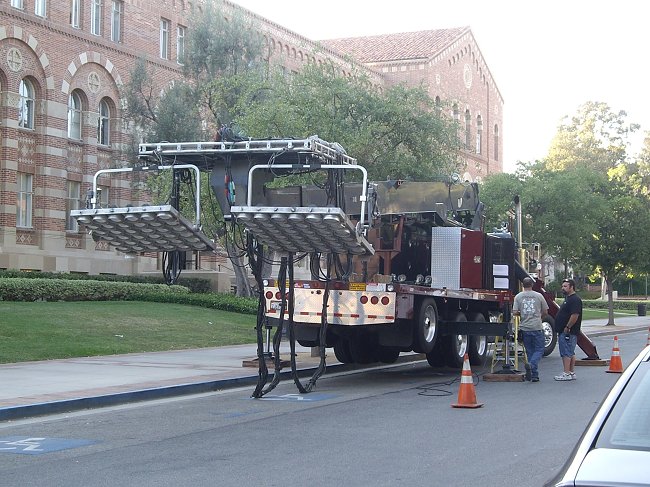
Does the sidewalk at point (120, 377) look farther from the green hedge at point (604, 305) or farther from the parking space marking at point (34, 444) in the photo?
the green hedge at point (604, 305)

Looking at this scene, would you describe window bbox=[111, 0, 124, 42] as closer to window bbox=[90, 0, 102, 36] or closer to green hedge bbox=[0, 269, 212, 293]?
window bbox=[90, 0, 102, 36]

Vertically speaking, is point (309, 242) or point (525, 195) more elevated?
point (525, 195)

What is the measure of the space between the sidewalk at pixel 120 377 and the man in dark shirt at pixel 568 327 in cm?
448

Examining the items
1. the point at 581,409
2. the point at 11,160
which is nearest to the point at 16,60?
the point at 11,160

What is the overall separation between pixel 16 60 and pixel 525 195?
1936cm

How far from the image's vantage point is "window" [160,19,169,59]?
40.0m

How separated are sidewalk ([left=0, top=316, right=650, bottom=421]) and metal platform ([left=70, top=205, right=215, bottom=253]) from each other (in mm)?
2162

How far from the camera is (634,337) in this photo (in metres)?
33.9

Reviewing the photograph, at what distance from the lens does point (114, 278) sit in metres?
35.1

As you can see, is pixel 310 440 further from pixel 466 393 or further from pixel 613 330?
pixel 613 330

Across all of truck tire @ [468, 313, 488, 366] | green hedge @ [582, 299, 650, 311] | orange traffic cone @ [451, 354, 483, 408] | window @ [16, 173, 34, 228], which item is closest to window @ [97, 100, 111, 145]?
window @ [16, 173, 34, 228]

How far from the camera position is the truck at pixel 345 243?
1333 centimetres

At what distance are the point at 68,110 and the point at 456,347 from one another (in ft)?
70.0

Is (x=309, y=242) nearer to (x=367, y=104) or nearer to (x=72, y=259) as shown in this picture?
(x=367, y=104)
